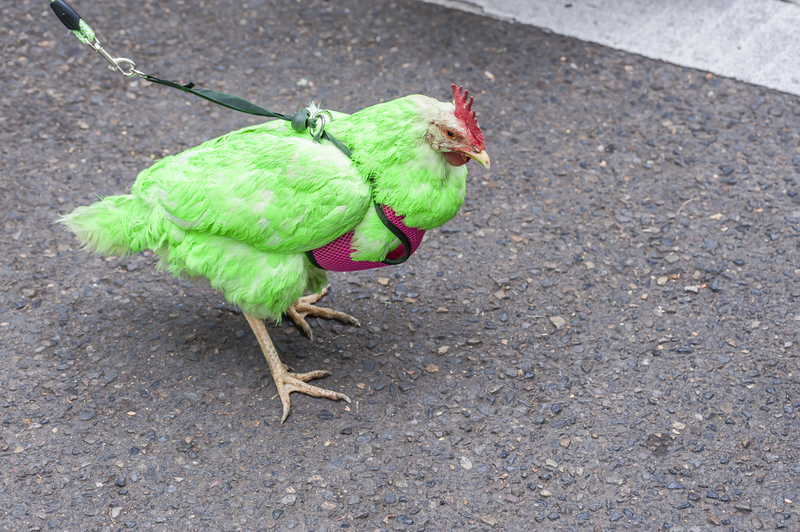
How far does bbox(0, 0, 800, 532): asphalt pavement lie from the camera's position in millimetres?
2797

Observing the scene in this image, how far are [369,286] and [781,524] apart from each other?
218 centimetres

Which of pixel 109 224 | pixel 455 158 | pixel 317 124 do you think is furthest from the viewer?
pixel 109 224

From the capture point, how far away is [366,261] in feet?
9.52

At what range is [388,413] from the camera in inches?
123

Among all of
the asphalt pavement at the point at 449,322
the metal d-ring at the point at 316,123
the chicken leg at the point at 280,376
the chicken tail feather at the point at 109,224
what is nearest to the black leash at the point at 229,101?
the metal d-ring at the point at 316,123

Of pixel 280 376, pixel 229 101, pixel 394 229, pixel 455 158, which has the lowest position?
pixel 280 376

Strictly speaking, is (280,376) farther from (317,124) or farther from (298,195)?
(317,124)

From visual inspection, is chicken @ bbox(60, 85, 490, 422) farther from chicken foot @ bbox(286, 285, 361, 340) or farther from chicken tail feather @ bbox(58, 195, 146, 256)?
chicken foot @ bbox(286, 285, 361, 340)

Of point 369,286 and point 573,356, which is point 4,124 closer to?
point 369,286

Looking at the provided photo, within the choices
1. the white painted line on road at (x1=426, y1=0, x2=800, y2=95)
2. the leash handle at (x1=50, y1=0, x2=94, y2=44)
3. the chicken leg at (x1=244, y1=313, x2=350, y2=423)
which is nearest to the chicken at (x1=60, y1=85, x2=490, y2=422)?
the chicken leg at (x1=244, y1=313, x2=350, y2=423)

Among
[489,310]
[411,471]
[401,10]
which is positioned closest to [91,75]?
[401,10]

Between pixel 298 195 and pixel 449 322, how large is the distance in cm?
121

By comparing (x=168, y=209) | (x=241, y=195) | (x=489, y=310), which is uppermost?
(x=241, y=195)

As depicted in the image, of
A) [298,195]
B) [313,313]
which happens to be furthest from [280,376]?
[298,195]
